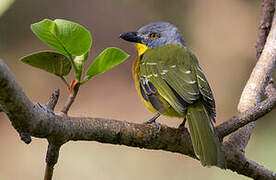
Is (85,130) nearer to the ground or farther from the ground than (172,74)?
farther from the ground

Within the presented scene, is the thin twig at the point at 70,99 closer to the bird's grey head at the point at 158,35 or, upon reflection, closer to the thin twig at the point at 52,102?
the thin twig at the point at 52,102

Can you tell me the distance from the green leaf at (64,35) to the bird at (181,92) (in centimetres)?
94

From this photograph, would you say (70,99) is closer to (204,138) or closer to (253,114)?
(204,138)

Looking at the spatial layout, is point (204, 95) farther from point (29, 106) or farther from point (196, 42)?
point (196, 42)


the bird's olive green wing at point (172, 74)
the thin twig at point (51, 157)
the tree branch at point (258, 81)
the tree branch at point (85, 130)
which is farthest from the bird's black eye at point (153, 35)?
the thin twig at point (51, 157)

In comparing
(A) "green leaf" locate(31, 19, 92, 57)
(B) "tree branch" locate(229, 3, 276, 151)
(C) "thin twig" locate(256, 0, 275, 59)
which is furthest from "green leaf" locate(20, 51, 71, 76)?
(C) "thin twig" locate(256, 0, 275, 59)

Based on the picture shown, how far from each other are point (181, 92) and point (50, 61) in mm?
1305

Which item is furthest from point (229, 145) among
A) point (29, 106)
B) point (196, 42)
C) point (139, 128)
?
point (196, 42)

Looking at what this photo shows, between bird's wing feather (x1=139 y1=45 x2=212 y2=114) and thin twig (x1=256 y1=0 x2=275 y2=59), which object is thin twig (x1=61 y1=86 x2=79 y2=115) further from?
thin twig (x1=256 y1=0 x2=275 y2=59)

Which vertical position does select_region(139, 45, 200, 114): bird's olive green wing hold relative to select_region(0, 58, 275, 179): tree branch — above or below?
below

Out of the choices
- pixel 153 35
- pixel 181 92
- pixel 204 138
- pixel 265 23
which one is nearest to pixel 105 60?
pixel 204 138

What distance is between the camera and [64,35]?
6.07 ft

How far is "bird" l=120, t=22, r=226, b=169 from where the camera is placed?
250 cm

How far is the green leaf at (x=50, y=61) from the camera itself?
1.82 metres
